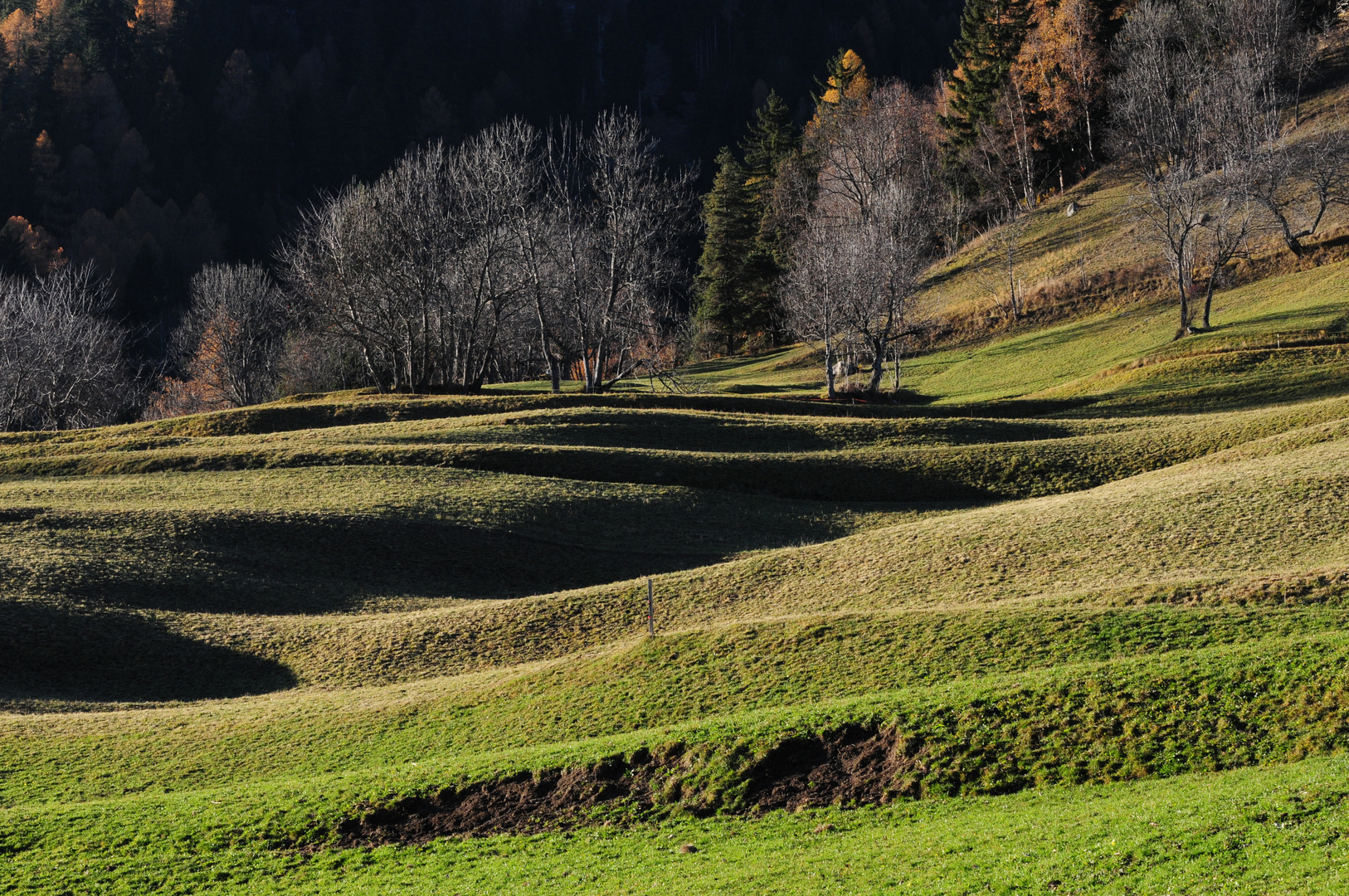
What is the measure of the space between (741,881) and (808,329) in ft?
181

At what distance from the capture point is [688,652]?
21.4 m

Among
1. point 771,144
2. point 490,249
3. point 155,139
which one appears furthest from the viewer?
point 155,139

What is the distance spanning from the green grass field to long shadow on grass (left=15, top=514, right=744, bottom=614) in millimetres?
143

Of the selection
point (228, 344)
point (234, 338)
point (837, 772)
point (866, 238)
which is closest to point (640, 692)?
point (837, 772)

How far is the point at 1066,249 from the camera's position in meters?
81.5

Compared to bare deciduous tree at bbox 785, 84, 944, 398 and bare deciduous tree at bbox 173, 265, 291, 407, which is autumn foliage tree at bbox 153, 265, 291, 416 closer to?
bare deciduous tree at bbox 173, 265, 291, 407

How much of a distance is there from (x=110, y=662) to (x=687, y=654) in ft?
49.0

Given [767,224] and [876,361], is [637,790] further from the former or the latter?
→ [767,224]

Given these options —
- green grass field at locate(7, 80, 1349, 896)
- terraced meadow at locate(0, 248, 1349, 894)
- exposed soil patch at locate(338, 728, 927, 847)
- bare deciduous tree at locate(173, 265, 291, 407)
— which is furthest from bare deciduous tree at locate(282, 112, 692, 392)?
exposed soil patch at locate(338, 728, 927, 847)

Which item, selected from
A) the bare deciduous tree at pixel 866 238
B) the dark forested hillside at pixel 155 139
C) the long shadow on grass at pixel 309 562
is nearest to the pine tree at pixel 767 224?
the bare deciduous tree at pixel 866 238

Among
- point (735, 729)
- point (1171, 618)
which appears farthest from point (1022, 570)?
point (735, 729)

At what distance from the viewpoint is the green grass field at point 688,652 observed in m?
13.4

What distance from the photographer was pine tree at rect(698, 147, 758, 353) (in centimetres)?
10806

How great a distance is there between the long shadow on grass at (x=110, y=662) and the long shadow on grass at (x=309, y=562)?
169 cm
